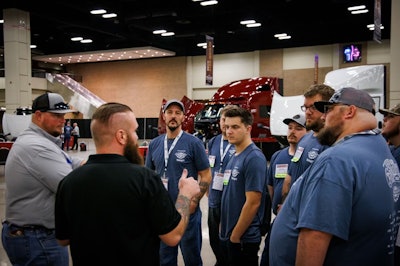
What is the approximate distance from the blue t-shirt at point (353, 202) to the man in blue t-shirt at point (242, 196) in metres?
1.17

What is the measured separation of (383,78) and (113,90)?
2682 centimetres

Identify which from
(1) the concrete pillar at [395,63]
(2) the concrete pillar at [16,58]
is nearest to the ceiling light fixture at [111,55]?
(2) the concrete pillar at [16,58]

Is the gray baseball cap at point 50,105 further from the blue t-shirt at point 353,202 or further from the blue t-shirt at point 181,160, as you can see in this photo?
the blue t-shirt at point 353,202

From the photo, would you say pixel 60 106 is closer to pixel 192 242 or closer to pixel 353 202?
pixel 192 242

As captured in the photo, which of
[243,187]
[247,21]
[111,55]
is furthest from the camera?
[111,55]

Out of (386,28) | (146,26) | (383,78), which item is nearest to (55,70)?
(146,26)

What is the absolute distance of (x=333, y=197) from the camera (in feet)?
6.02

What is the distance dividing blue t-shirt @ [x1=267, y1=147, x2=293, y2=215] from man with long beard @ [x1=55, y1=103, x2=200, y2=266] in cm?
237

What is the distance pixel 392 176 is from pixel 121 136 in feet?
4.49

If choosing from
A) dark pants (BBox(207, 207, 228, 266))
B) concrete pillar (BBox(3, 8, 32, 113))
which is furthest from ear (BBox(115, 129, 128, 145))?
concrete pillar (BBox(3, 8, 32, 113))

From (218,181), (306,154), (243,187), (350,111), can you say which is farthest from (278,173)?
(350,111)

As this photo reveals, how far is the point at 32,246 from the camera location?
103 inches

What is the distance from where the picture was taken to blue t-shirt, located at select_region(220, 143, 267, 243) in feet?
10.6

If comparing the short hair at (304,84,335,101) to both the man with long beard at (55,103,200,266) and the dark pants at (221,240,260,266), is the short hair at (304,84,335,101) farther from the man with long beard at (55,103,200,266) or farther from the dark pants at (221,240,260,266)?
the man with long beard at (55,103,200,266)
